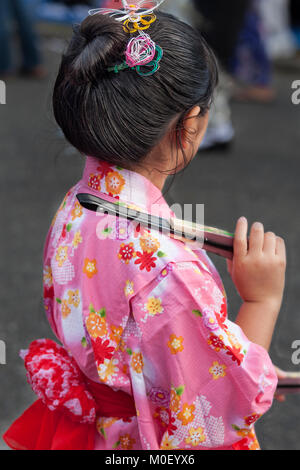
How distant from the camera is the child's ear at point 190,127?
1.17m

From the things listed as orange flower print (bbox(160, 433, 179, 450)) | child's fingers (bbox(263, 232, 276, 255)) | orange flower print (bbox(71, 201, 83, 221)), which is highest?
orange flower print (bbox(71, 201, 83, 221))

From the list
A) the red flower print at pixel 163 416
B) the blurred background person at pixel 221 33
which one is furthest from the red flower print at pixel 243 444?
the blurred background person at pixel 221 33

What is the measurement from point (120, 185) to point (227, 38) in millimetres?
3499

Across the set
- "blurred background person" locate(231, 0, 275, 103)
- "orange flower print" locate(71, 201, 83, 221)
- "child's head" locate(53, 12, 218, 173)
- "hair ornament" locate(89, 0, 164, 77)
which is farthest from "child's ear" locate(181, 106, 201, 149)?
"blurred background person" locate(231, 0, 275, 103)

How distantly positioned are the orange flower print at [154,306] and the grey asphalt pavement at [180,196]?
25 cm

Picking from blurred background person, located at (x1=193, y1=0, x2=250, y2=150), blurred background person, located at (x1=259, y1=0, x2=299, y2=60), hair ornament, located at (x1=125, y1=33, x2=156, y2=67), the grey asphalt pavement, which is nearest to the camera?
hair ornament, located at (x1=125, y1=33, x2=156, y2=67)

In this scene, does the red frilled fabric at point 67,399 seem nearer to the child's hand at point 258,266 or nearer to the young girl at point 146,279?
the young girl at point 146,279

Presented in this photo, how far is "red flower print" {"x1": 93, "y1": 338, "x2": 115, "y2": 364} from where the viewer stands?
1.15m

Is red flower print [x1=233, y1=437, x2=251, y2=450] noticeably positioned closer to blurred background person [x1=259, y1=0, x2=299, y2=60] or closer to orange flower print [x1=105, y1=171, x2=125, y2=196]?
orange flower print [x1=105, y1=171, x2=125, y2=196]

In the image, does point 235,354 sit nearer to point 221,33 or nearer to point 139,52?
point 139,52

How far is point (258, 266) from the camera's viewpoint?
1214mm

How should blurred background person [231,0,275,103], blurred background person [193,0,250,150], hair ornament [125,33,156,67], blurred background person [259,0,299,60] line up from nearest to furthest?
1. hair ornament [125,33,156,67]
2. blurred background person [193,0,250,150]
3. blurred background person [231,0,275,103]
4. blurred background person [259,0,299,60]

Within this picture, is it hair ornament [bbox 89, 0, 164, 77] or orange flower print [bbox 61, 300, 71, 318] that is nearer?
hair ornament [bbox 89, 0, 164, 77]

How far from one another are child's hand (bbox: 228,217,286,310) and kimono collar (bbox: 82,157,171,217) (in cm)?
18
